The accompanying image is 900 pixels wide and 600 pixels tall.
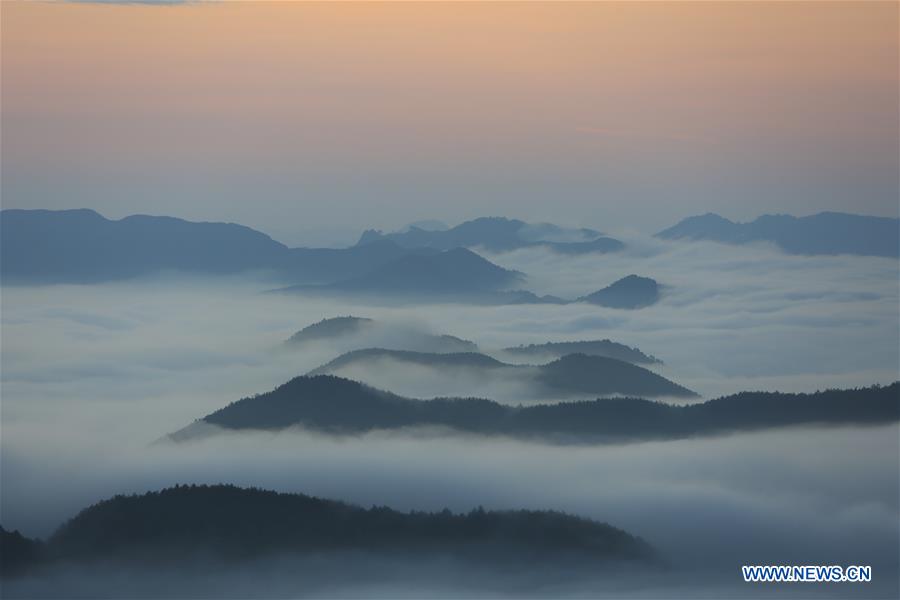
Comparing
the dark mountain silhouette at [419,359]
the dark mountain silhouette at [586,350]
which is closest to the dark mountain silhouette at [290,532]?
the dark mountain silhouette at [419,359]

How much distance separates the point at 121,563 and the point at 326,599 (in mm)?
17059

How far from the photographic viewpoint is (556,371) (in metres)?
161

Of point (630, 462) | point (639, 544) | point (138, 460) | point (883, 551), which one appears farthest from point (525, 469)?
point (138, 460)

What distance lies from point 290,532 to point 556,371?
8050 cm

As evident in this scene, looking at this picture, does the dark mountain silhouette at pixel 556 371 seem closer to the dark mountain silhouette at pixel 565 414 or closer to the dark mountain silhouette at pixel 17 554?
the dark mountain silhouette at pixel 565 414

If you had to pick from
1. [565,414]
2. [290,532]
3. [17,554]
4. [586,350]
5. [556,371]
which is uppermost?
[586,350]

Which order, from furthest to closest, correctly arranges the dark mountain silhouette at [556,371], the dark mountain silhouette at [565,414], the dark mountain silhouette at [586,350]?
the dark mountain silhouette at [586,350], the dark mountain silhouette at [556,371], the dark mountain silhouette at [565,414]

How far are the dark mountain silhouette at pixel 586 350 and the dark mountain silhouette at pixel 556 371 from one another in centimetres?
1593

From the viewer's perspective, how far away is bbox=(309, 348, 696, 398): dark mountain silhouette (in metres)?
157

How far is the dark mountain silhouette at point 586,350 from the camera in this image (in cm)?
18962

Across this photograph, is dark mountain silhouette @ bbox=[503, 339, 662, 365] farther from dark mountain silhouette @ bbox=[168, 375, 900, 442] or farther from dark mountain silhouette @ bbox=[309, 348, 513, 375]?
dark mountain silhouette @ bbox=[168, 375, 900, 442]

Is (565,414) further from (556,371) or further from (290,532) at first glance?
(290,532)

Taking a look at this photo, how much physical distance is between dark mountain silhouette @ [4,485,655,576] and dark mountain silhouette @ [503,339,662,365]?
9778 cm

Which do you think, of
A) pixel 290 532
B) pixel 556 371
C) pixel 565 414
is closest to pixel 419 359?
pixel 556 371
